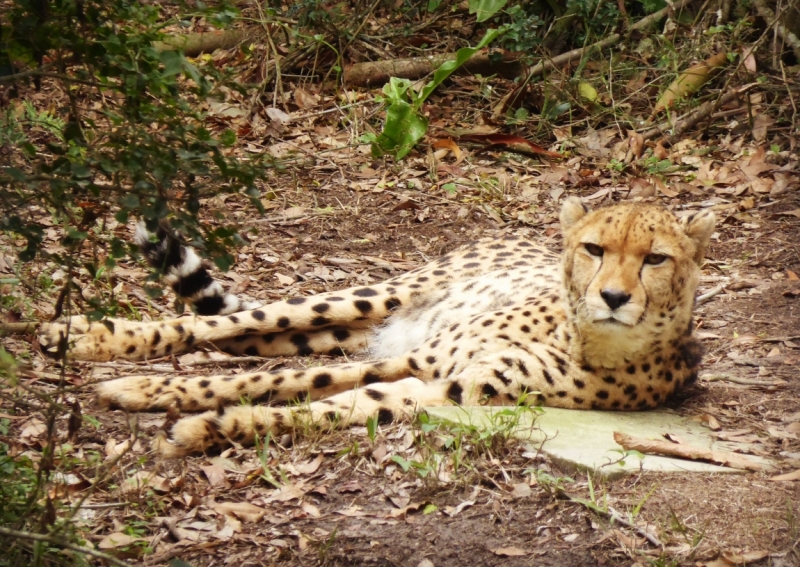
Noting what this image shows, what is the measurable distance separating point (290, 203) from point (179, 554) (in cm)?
399

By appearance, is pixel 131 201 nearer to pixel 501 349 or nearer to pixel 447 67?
pixel 501 349

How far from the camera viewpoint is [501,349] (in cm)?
421

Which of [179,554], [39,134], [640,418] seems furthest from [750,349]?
[39,134]

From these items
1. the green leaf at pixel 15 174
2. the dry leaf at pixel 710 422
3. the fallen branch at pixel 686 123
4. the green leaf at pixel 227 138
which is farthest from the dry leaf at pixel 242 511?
the fallen branch at pixel 686 123

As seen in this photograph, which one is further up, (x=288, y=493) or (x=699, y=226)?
(x=699, y=226)

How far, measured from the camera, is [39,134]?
680cm


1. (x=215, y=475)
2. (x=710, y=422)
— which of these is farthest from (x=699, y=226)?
(x=215, y=475)

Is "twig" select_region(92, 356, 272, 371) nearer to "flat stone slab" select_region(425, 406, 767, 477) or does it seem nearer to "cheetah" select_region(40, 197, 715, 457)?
"cheetah" select_region(40, 197, 715, 457)

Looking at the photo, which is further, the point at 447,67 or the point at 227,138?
the point at 447,67

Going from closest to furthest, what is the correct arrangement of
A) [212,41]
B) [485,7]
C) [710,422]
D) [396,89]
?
[710,422], [396,89], [485,7], [212,41]

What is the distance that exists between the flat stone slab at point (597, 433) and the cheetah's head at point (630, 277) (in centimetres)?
28

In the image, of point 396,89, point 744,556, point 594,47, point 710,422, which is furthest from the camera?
point 594,47

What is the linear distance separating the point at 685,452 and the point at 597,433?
34cm

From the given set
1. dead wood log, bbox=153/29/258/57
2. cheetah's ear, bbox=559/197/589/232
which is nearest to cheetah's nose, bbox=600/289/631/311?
cheetah's ear, bbox=559/197/589/232
